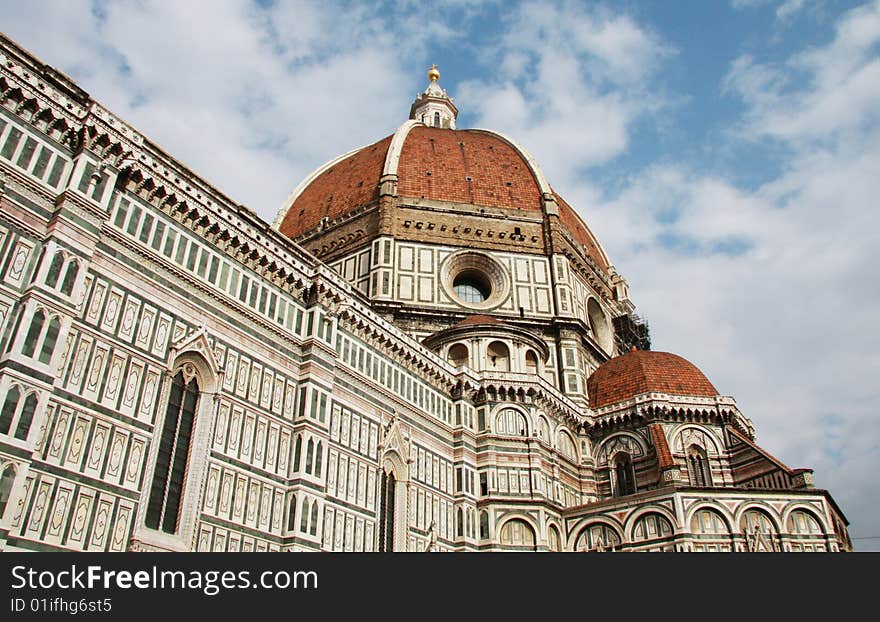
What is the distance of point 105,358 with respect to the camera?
760 inches

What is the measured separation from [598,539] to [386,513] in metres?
9.88

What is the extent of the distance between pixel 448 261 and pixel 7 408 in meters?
27.6

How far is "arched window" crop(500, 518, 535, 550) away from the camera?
3031 centimetres

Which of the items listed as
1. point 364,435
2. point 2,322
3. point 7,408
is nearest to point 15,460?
point 7,408

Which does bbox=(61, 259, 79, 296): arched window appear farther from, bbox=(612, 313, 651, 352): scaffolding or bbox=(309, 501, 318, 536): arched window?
bbox=(612, 313, 651, 352): scaffolding

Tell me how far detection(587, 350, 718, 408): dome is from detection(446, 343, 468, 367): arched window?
7490mm

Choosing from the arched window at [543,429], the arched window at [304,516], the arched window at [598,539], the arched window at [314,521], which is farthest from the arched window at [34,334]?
the arched window at [598,539]

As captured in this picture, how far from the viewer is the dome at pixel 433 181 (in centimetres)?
4553

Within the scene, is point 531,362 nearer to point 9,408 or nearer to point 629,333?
point 629,333

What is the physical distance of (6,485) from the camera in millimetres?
16016

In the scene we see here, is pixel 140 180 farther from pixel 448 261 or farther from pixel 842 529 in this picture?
pixel 842 529
